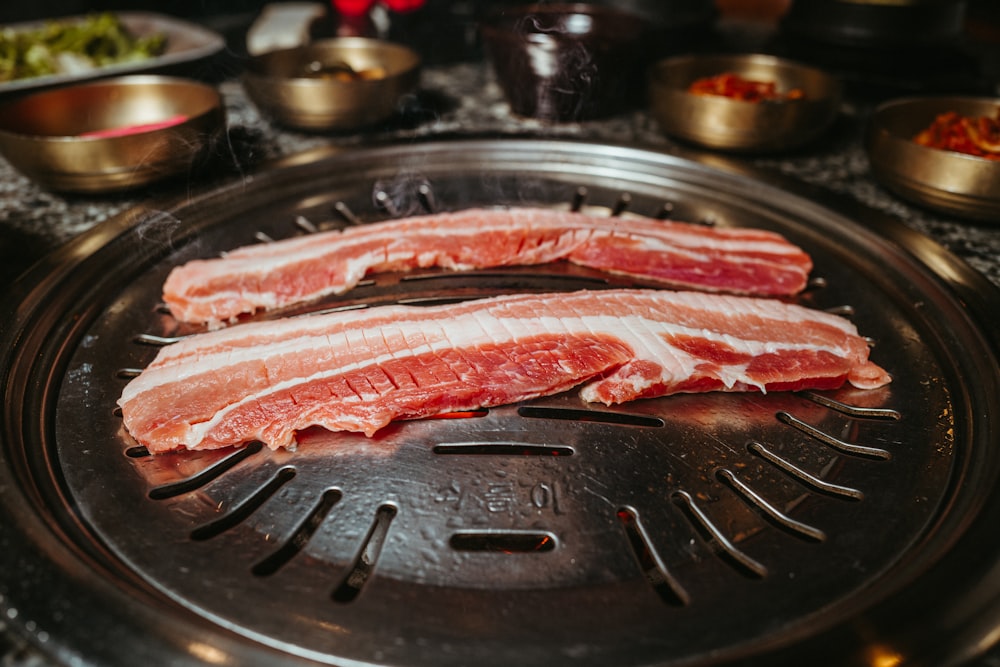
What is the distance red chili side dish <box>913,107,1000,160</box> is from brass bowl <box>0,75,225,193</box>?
319 centimetres

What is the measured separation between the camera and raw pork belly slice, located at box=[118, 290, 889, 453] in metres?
1.96

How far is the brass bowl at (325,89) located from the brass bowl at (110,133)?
0.32m

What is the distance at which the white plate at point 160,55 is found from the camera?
11.7 ft

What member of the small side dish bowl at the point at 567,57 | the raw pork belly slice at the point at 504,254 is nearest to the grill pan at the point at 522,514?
the raw pork belly slice at the point at 504,254

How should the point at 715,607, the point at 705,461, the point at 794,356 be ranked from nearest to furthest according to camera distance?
the point at 715,607 → the point at 705,461 → the point at 794,356

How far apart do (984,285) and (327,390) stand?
2220mm

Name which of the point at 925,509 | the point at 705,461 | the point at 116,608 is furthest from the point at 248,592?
the point at 925,509

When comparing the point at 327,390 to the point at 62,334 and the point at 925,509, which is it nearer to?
the point at 62,334

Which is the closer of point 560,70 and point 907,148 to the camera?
point 907,148

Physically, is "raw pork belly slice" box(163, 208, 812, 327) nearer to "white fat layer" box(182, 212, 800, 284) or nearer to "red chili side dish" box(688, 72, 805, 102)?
"white fat layer" box(182, 212, 800, 284)

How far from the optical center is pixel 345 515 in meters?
1.77

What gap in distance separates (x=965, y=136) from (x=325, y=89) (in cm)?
293

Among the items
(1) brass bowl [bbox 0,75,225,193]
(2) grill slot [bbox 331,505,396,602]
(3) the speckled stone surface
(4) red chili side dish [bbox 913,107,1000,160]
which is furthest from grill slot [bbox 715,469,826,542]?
(1) brass bowl [bbox 0,75,225,193]

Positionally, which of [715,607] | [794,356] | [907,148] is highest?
[907,148]
